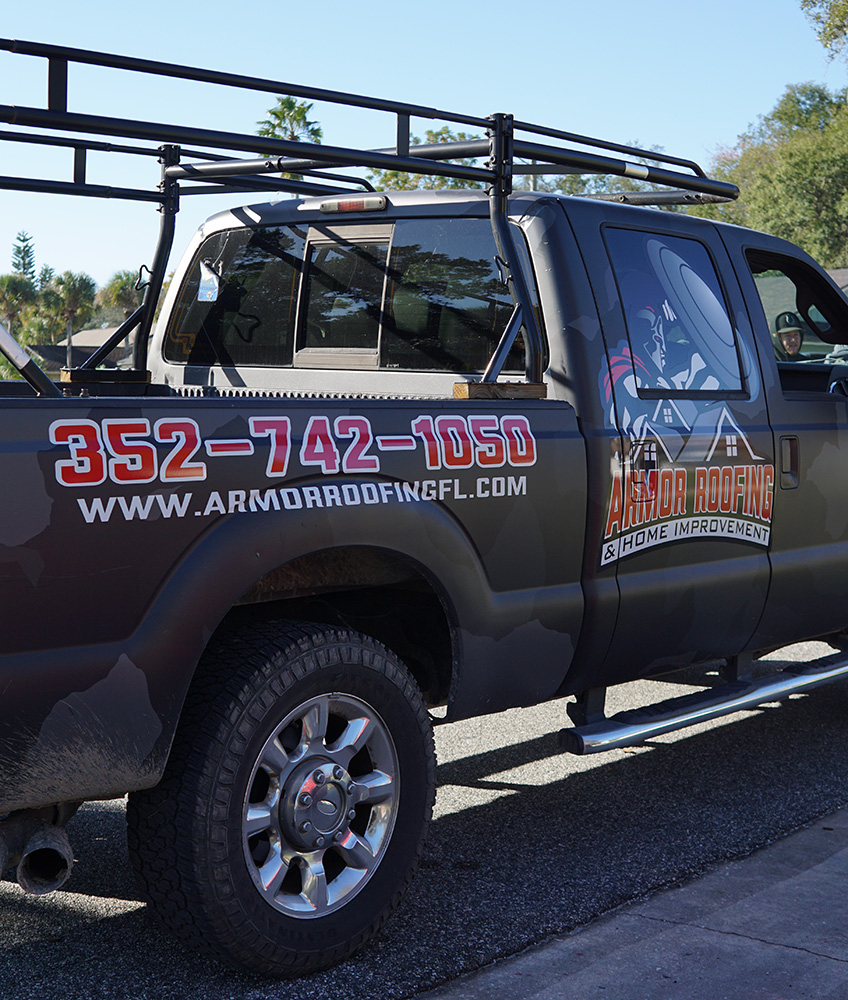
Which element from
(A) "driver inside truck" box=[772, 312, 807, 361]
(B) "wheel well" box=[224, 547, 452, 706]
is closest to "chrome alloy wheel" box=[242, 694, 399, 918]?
(B) "wheel well" box=[224, 547, 452, 706]

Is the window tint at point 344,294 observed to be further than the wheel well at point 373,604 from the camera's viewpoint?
Yes

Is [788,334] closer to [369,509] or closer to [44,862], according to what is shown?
[369,509]

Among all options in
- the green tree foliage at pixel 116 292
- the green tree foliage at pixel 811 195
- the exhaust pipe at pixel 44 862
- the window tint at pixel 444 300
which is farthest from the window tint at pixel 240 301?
the green tree foliage at pixel 116 292

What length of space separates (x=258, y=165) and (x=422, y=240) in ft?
2.20

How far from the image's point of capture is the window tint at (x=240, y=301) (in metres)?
4.81

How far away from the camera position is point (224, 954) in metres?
2.98

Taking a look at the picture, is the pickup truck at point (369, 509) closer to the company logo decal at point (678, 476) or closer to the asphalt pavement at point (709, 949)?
the company logo decal at point (678, 476)

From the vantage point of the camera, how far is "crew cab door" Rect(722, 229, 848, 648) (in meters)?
4.64

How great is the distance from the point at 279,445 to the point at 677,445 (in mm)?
1643

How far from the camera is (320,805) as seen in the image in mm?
3135

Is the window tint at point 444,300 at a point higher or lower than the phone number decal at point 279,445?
higher

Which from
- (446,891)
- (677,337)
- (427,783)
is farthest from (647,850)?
(677,337)

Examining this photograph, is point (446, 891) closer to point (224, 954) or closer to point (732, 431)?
point (224, 954)

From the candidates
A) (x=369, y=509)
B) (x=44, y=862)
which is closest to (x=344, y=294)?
(x=369, y=509)
